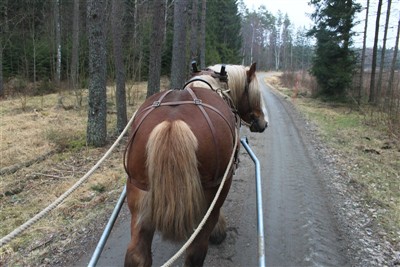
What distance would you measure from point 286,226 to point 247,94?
7.23 feet

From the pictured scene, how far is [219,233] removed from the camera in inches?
174

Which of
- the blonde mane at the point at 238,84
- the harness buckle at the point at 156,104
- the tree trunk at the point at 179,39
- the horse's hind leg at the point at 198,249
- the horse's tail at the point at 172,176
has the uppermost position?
the tree trunk at the point at 179,39

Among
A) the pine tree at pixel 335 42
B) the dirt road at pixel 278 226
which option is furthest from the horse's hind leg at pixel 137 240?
the pine tree at pixel 335 42

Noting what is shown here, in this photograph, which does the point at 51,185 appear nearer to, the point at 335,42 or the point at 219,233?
the point at 219,233

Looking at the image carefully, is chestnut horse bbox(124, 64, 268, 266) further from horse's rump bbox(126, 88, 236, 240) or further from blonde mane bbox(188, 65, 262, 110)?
blonde mane bbox(188, 65, 262, 110)

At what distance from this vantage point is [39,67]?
2389 centimetres

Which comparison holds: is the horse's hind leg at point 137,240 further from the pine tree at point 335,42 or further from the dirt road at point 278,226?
the pine tree at point 335,42

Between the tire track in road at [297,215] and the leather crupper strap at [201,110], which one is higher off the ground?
the leather crupper strap at [201,110]

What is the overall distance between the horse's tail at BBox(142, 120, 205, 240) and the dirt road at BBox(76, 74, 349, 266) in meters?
1.75

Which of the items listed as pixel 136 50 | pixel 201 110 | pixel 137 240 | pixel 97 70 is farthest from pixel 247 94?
pixel 136 50

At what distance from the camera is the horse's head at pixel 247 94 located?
426 cm

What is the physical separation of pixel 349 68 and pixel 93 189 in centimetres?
1925

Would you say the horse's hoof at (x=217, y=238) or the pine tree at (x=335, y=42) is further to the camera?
the pine tree at (x=335, y=42)

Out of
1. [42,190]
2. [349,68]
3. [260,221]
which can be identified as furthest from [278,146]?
[349,68]
